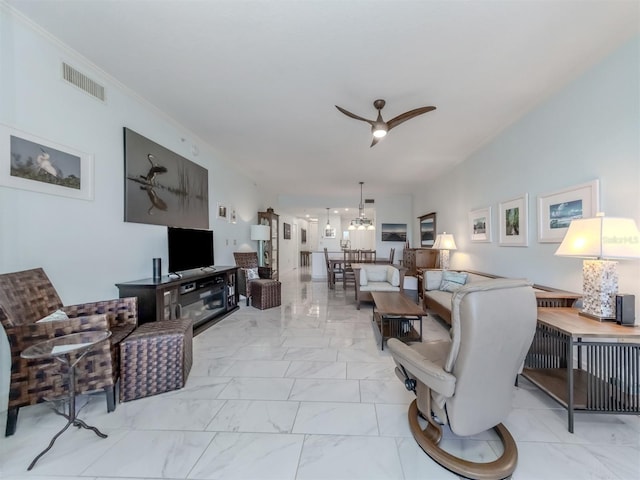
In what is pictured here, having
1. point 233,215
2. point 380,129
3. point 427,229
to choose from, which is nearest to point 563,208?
point 380,129

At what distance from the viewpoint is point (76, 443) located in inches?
65.1

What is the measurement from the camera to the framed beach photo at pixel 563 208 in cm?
240

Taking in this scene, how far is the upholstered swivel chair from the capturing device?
1.30 metres

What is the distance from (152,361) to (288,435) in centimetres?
126

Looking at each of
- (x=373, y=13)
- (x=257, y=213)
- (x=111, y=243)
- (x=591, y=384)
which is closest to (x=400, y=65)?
(x=373, y=13)

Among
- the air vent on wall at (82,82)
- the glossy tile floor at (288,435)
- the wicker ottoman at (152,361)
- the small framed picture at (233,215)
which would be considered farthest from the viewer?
the small framed picture at (233,215)

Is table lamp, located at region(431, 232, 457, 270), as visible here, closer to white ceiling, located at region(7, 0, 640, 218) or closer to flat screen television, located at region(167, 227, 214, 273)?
white ceiling, located at region(7, 0, 640, 218)

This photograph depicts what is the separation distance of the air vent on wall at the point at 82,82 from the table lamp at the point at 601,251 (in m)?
4.41

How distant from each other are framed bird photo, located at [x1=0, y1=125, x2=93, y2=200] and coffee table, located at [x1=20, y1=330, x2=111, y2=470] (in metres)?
1.23

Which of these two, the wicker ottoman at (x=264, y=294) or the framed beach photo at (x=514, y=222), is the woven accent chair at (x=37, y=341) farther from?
the framed beach photo at (x=514, y=222)

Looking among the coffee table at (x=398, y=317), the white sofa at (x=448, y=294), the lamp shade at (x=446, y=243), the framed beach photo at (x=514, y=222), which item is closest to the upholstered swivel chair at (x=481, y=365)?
the white sofa at (x=448, y=294)

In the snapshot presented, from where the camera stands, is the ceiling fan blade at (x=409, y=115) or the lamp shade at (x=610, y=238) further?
the ceiling fan blade at (x=409, y=115)

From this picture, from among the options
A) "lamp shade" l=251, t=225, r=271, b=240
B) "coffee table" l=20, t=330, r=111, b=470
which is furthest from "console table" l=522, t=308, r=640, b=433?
"lamp shade" l=251, t=225, r=271, b=240

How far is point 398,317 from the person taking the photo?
3.21 m
